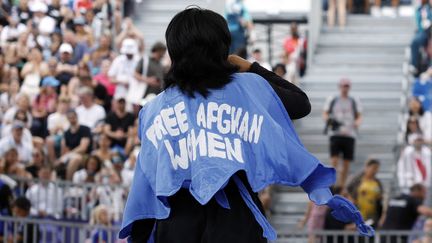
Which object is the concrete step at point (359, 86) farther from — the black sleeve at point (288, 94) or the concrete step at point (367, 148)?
the black sleeve at point (288, 94)

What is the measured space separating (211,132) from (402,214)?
1022 cm

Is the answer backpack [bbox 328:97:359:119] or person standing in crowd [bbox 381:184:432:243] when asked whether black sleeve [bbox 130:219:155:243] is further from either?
backpack [bbox 328:97:359:119]

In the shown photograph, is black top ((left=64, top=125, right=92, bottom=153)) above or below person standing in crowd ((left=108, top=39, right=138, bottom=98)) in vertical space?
below

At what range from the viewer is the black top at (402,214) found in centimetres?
1551

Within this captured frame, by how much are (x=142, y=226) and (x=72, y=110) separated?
43.9 feet

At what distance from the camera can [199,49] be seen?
18.3 ft

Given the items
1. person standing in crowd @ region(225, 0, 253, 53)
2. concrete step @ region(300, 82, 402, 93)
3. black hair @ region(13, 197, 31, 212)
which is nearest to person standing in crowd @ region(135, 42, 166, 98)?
person standing in crowd @ region(225, 0, 253, 53)

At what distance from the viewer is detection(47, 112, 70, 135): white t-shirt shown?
1941 centimetres

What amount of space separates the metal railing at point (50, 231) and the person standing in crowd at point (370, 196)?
3218 mm

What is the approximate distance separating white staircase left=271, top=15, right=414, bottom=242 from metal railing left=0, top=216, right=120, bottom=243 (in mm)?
3617

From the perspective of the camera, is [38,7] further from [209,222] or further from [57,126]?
[209,222]

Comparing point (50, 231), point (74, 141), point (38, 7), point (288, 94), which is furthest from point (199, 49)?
point (38, 7)

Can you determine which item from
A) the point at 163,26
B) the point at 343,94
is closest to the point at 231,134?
the point at 343,94

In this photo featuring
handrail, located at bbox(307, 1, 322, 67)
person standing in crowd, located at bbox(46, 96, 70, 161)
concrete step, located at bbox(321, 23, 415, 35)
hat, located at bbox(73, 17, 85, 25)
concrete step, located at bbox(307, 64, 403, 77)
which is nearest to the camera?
person standing in crowd, located at bbox(46, 96, 70, 161)
